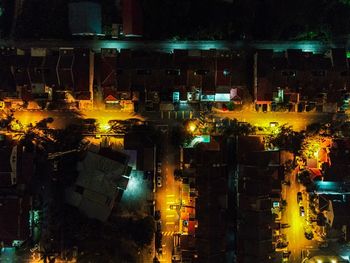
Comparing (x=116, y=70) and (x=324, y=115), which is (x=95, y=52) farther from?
(x=324, y=115)

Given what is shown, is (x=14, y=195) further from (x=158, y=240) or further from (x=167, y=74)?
(x=167, y=74)

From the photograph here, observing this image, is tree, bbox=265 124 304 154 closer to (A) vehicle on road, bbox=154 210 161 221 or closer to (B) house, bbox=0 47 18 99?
(A) vehicle on road, bbox=154 210 161 221

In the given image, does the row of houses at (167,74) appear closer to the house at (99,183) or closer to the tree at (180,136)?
the tree at (180,136)

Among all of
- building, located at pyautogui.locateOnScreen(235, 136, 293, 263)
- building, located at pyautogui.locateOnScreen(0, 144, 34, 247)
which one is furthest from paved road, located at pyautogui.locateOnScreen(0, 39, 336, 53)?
building, located at pyautogui.locateOnScreen(0, 144, 34, 247)

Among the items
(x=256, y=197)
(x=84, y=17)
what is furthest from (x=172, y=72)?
(x=256, y=197)

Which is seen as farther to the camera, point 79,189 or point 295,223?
point 295,223

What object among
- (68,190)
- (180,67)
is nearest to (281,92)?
(180,67)
